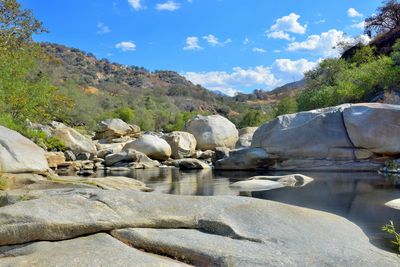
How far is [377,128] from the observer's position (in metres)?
27.7

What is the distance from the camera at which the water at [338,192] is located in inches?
504

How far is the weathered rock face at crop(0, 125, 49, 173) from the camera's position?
1400 cm

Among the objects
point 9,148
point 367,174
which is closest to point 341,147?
point 367,174

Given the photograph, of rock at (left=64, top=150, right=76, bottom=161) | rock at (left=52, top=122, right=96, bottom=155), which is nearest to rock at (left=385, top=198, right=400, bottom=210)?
rock at (left=64, top=150, right=76, bottom=161)

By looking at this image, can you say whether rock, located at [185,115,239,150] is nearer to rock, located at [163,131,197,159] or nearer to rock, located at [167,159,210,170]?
rock, located at [163,131,197,159]

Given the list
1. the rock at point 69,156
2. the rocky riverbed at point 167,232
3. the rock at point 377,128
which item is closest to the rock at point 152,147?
the rock at point 69,156

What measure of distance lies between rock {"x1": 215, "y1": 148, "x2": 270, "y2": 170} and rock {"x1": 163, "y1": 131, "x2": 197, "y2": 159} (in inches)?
303

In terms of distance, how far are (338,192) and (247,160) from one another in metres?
12.4

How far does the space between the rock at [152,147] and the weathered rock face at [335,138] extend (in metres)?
9.24

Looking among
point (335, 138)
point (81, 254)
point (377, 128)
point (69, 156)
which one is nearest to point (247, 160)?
point (335, 138)

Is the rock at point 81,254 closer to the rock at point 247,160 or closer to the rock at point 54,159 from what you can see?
the rock at point 247,160

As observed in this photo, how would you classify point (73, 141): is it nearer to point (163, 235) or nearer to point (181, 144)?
point (181, 144)

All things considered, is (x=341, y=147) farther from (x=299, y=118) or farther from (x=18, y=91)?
(x=18, y=91)

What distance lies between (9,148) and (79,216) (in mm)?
8455
